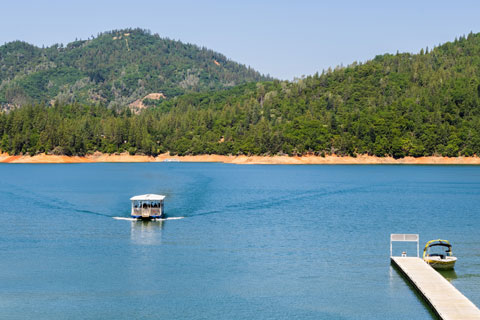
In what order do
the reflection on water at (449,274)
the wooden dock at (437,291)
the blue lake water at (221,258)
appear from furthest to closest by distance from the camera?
the reflection on water at (449,274)
the blue lake water at (221,258)
the wooden dock at (437,291)

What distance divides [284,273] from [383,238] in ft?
79.4

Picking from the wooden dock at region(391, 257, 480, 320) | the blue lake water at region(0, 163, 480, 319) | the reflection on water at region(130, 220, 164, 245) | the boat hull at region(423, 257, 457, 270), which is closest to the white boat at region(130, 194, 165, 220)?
the reflection on water at region(130, 220, 164, 245)

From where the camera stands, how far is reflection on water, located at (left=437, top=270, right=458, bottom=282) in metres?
53.2

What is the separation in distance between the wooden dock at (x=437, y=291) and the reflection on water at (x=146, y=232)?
28.4 metres

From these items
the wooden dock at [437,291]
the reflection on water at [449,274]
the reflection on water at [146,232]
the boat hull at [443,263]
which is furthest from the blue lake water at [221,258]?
the boat hull at [443,263]

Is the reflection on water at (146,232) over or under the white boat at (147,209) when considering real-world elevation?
under

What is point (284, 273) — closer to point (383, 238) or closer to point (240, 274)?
point (240, 274)

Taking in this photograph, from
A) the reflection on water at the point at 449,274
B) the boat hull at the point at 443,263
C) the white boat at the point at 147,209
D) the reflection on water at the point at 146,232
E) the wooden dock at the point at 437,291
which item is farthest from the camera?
the white boat at the point at 147,209

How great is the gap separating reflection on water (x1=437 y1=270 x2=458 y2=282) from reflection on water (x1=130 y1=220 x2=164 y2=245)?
31.6 meters

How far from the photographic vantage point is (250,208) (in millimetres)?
106562

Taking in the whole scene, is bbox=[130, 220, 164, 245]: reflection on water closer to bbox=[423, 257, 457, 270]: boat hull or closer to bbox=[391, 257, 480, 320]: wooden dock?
bbox=[391, 257, 480, 320]: wooden dock

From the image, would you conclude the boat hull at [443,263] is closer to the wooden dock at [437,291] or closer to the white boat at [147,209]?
the wooden dock at [437,291]

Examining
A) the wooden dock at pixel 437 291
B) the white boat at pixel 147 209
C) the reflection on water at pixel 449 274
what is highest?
the white boat at pixel 147 209

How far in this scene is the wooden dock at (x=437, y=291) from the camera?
4022 cm
